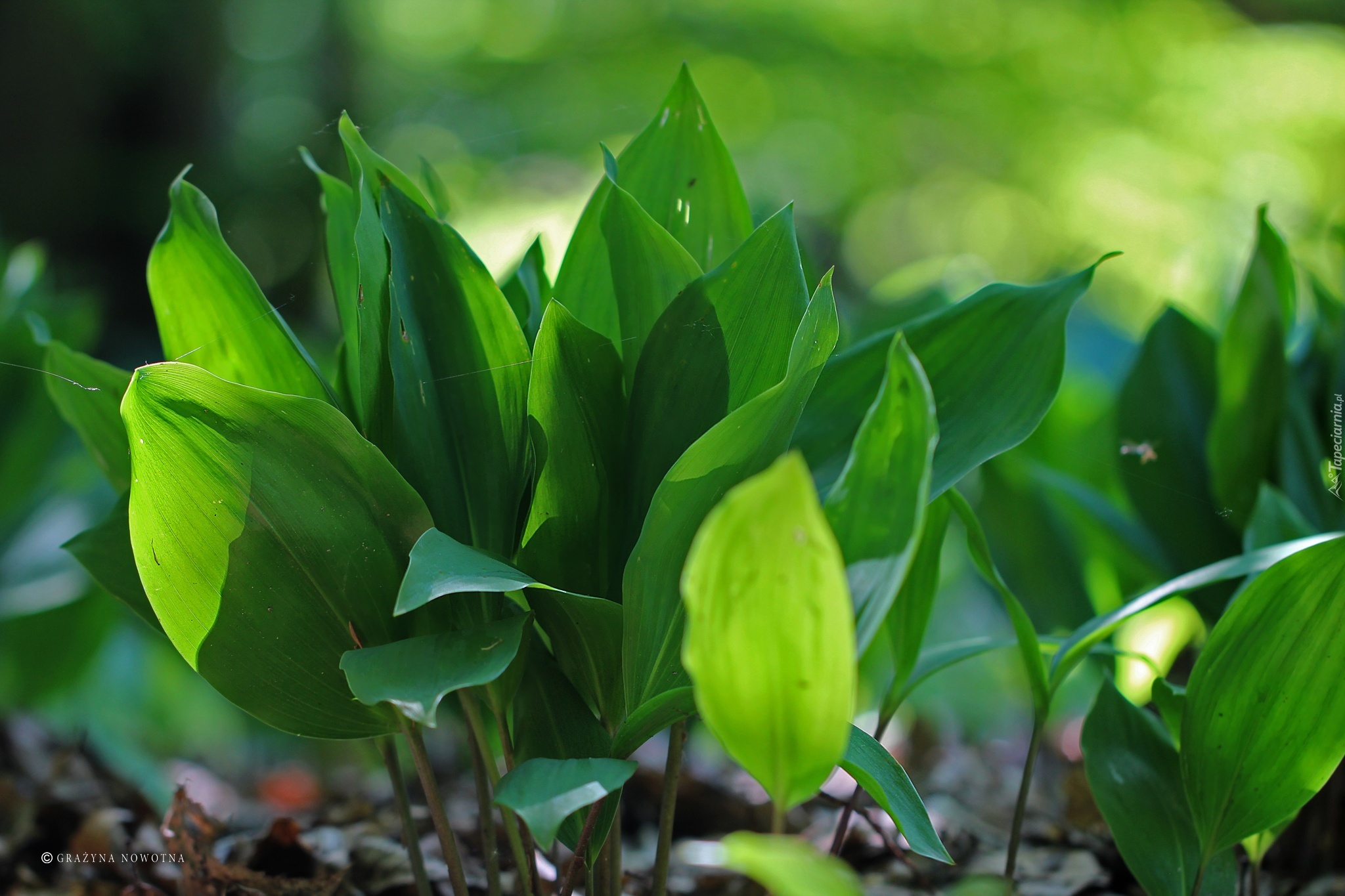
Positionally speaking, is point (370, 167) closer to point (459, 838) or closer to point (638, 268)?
point (638, 268)

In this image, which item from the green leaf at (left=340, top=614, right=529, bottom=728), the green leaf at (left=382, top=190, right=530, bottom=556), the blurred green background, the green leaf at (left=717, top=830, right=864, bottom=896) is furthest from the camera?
the blurred green background

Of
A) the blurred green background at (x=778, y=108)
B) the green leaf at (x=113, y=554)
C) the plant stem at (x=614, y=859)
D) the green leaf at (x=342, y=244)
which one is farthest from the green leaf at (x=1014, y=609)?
the blurred green background at (x=778, y=108)

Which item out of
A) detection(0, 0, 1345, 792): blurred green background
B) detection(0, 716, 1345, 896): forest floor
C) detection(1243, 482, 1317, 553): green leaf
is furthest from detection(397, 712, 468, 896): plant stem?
detection(0, 0, 1345, 792): blurred green background

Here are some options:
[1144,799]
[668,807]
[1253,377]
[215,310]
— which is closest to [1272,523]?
[1253,377]

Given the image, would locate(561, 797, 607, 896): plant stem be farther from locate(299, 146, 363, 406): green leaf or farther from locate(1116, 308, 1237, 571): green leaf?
locate(1116, 308, 1237, 571): green leaf

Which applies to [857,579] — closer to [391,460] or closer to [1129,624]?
[391,460]

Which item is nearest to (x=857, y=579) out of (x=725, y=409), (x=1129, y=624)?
(x=725, y=409)

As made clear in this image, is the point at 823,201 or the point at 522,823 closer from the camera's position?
the point at 522,823
